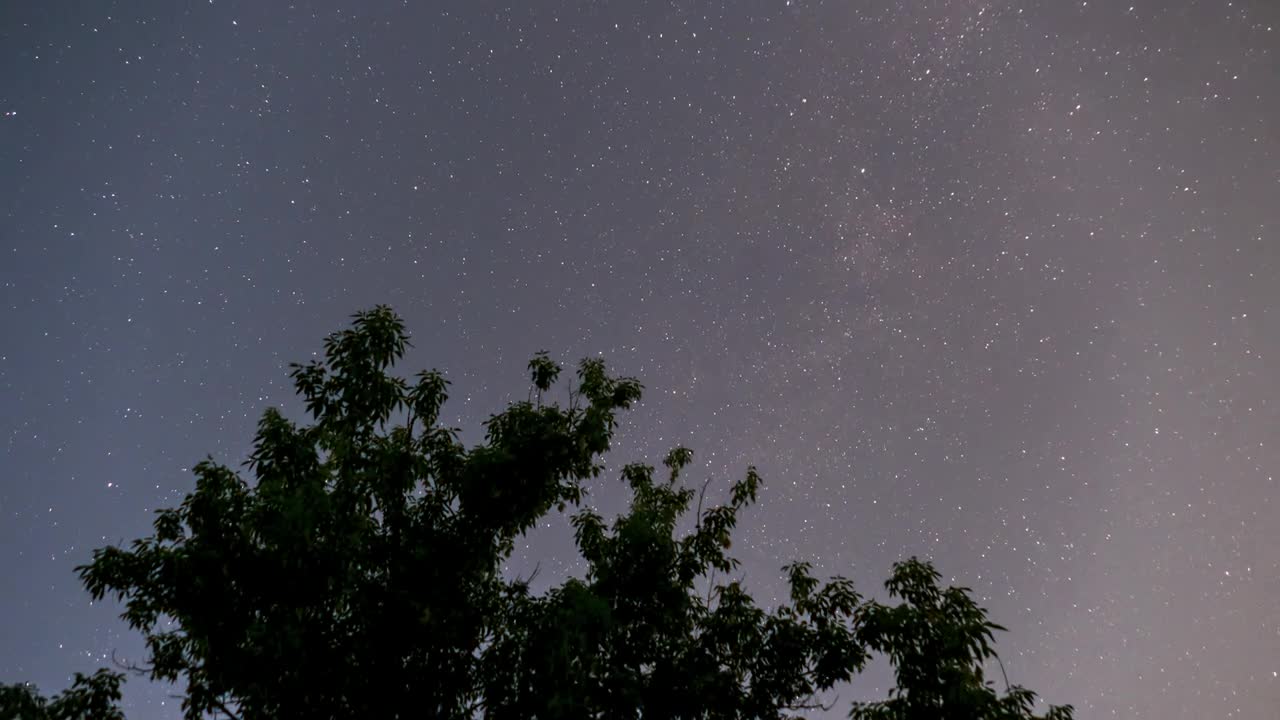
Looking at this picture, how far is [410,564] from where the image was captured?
29.9 ft

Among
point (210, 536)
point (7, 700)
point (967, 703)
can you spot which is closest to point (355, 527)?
point (210, 536)

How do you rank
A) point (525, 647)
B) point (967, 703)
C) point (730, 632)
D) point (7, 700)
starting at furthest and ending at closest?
Answer: point (7, 700) → point (730, 632) → point (525, 647) → point (967, 703)

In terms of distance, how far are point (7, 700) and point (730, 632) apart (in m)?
13.0

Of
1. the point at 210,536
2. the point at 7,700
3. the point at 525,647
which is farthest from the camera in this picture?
the point at 7,700

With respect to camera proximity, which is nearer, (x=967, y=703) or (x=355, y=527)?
(x=967, y=703)

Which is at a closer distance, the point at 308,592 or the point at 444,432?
the point at 308,592

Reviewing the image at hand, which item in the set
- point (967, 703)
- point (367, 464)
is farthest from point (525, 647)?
point (967, 703)

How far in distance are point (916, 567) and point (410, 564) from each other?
6887 mm

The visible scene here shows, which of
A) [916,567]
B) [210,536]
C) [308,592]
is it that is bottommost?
[308,592]

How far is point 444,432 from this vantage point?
10.4 metres

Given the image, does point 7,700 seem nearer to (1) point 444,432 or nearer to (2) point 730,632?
(1) point 444,432

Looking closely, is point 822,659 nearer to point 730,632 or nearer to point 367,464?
point 730,632

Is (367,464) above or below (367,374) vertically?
below

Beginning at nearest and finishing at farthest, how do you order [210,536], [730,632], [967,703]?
[967,703]
[210,536]
[730,632]
